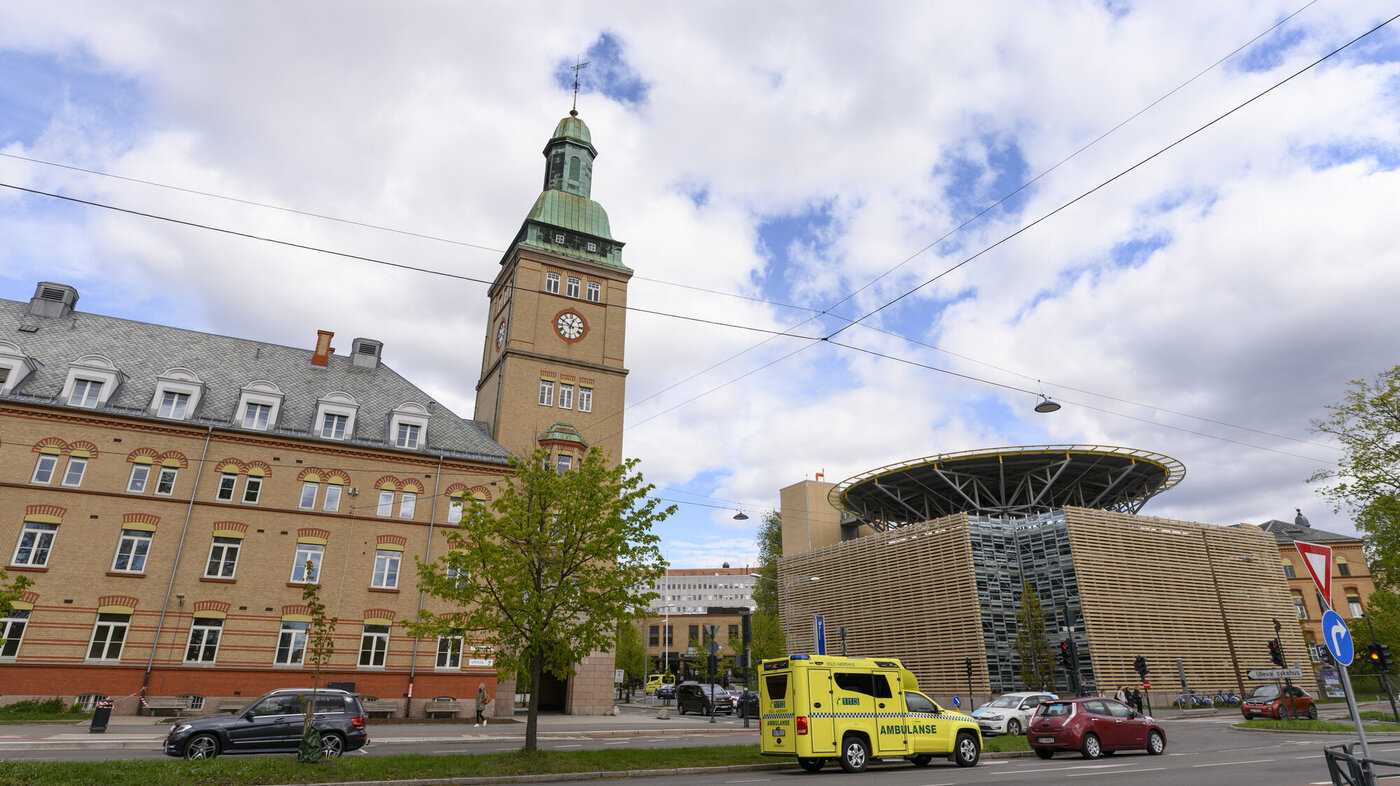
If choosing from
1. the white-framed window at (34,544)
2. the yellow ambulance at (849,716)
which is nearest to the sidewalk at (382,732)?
the white-framed window at (34,544)

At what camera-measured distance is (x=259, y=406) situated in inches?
1350

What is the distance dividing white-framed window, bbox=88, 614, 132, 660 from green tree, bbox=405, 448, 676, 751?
19626mm

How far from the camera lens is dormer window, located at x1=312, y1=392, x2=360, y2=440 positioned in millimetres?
35125

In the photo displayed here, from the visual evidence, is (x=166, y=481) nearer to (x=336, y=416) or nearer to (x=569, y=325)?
(x=336, y=416)

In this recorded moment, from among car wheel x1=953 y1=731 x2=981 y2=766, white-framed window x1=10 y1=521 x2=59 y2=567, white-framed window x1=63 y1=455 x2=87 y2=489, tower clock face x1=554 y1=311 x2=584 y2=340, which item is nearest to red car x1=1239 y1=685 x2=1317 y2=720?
car wheel x1=953 y1=731 x2=981 y2=766

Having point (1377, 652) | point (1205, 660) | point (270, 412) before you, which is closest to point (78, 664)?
point (270, 412)

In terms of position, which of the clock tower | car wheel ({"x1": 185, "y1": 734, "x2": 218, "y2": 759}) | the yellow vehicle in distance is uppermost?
the clock tower

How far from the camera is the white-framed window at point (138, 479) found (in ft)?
100

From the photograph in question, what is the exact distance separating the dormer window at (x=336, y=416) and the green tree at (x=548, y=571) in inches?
771

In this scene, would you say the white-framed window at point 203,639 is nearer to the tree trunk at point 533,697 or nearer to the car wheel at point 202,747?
the car wheel at point 202,747

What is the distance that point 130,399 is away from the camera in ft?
105

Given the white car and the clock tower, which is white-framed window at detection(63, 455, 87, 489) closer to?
the clock tower

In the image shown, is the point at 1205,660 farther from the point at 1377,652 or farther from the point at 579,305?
the point at 579,305

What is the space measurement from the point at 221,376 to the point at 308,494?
7.97 meters
